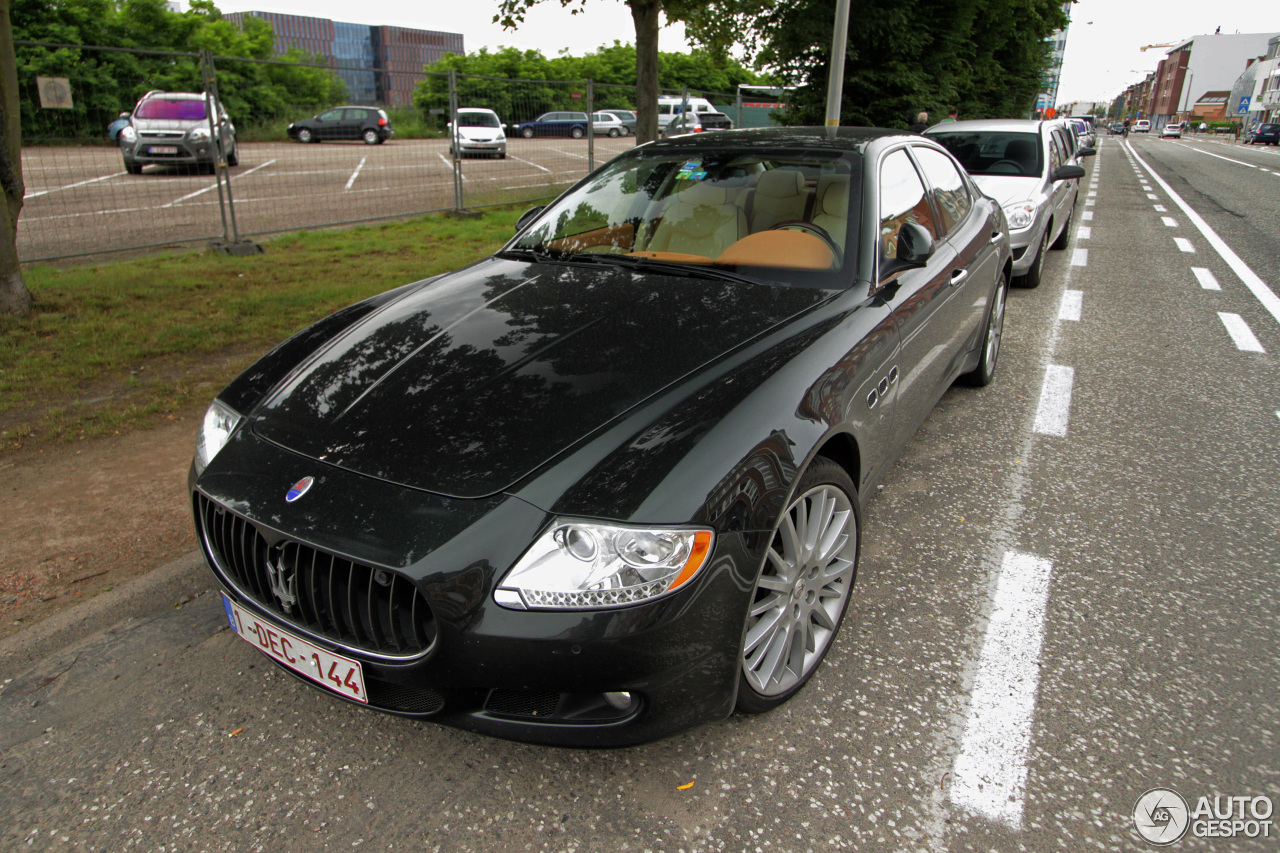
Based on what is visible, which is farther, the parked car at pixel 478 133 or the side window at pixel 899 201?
the parked car at pixel 478 133

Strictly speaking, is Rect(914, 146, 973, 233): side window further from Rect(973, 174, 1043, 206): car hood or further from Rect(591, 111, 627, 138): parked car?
Rect(591, 111, 627, 138): parked car

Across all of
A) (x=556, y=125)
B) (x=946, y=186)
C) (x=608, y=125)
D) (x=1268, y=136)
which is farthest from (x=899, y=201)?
(x=1268, y=136)

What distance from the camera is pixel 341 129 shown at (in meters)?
14.2

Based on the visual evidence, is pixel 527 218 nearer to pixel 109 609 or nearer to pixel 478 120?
pixel 109 609

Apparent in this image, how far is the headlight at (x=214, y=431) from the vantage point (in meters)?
2.39

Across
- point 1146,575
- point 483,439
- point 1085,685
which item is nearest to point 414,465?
point 483,439

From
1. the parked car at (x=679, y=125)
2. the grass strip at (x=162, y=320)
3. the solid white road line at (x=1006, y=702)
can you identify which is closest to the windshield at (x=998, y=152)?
the grass strip at (x=162, y=320)

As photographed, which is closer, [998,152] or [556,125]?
[998,152]

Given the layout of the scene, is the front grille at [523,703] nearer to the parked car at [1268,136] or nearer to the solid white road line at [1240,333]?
the solid white road line at [1240,333]

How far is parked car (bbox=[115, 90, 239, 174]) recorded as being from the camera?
Answer: 9281 mm

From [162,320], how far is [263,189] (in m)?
7.64

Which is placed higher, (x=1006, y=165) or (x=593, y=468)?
(x=1006, y=165)

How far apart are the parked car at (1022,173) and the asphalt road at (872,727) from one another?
406cm

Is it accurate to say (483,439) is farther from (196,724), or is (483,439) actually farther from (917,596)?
(917,596)
